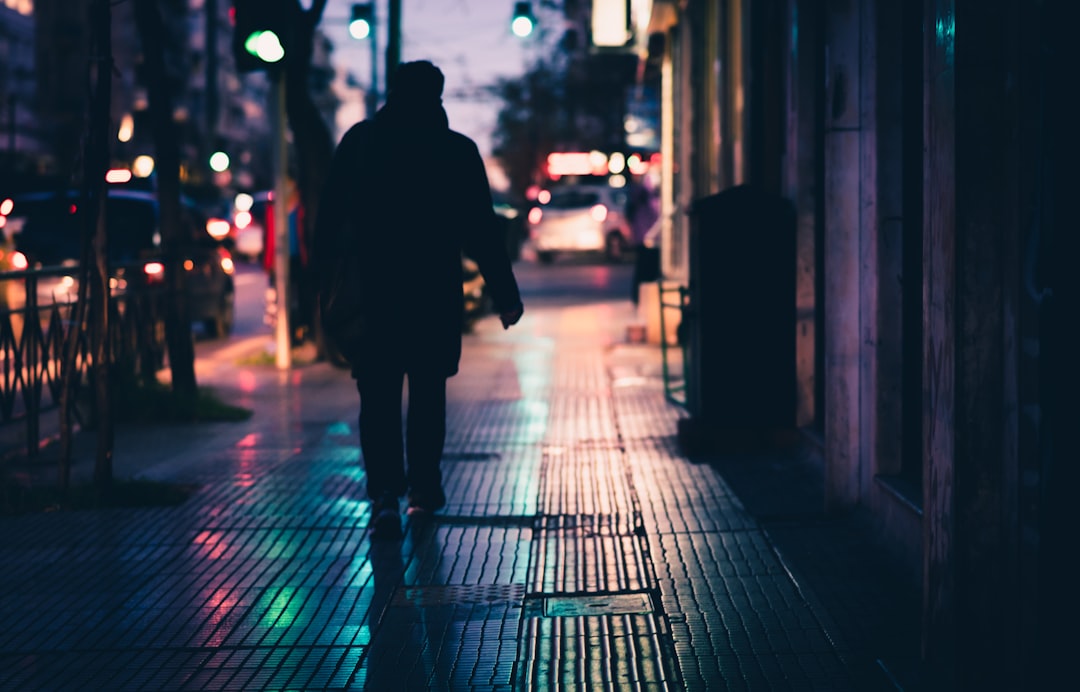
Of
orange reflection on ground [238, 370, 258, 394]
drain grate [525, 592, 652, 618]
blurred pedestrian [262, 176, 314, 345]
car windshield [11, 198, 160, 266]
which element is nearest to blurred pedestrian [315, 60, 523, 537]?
drain grate [525, 592, 652, 618]

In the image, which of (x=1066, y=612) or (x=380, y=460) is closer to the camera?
(x=1066, y=612)

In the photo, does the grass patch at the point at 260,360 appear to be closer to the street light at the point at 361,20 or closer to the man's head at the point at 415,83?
the street light at the point at 361,20

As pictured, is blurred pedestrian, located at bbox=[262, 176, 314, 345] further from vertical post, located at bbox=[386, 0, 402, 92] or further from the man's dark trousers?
the man's dark trousers

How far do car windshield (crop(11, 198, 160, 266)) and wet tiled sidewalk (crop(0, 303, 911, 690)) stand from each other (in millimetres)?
8643

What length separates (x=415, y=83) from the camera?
6.96 metres

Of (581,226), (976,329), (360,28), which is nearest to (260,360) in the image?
(360,28)

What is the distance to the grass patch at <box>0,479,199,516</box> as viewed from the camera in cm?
778

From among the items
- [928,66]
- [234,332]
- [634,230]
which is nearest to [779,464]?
[928,66]

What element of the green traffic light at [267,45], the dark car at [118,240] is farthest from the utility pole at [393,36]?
the green traffic light at [267,45]

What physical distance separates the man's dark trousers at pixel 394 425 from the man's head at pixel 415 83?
1.16 meters

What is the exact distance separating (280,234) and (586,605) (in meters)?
10.1

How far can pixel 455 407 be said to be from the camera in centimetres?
1192

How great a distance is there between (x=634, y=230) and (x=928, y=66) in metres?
35.6

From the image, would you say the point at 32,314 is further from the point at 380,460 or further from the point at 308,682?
the point at 308,682
